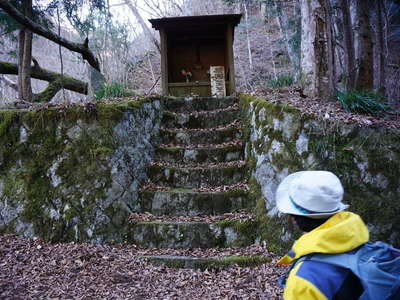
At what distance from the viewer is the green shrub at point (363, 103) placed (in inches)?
168

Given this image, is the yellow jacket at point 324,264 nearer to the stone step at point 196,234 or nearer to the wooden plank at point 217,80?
the stone step at point 196,234

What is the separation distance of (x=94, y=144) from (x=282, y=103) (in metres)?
2.71

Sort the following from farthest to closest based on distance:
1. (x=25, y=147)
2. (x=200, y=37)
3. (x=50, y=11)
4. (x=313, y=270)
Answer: (x=200, y=37) < (x=50, y=11) < (x=25, y=147) < (x=313, y=270)

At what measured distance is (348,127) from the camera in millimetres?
3795

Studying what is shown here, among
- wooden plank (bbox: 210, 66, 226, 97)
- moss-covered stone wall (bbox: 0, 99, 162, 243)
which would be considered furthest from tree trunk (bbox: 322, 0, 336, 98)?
wooden plank (bbox: 210, 66, 226, 97)

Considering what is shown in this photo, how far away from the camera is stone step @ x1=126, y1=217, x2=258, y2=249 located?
→ 14.2 ft

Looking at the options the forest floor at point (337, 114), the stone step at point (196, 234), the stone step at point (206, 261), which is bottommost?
the stone step at point (206, 261)

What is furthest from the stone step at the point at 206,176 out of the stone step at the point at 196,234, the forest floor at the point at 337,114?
the forest floor at the point at 337,114

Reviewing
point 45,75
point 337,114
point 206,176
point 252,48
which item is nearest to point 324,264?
point 337,114

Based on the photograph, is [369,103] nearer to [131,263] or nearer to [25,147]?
[131,263]

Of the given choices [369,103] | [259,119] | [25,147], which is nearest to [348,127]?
[369,103]

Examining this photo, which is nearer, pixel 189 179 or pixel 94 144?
pixel 94 144

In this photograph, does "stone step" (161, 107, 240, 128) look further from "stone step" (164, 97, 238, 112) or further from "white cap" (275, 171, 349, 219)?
"white cap" (275, 171, 349, 219)

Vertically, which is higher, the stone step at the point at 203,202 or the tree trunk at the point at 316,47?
the tree trunk at the point at 316,47
